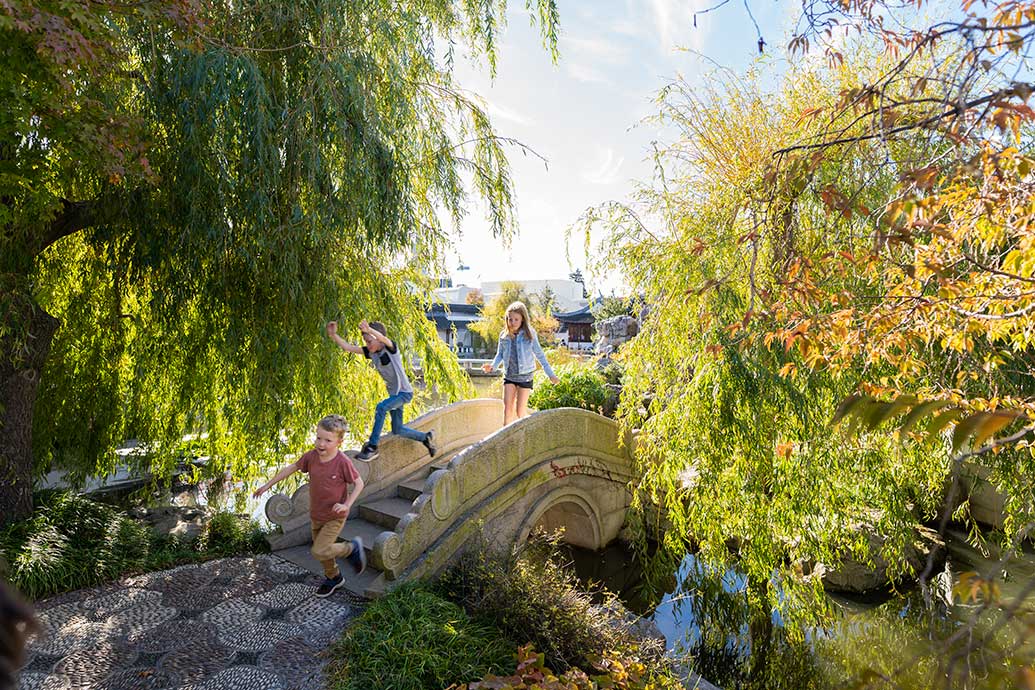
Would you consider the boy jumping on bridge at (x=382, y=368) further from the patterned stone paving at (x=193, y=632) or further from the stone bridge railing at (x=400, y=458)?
the patterned stone paving at (x=193, y=632)

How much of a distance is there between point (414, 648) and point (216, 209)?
3790 millimetres

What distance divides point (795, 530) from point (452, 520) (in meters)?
3.18

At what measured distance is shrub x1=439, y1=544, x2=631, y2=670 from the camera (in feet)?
14.6

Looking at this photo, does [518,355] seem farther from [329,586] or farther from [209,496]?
[209,496]

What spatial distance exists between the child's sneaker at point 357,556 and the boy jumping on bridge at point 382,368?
1237 millimetres

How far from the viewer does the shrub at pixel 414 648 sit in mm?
3832

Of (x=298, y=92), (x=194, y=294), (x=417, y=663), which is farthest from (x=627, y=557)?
(x=298, y=92)

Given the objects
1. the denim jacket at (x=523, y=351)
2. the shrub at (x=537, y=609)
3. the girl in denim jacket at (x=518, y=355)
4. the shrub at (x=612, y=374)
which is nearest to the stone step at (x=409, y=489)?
the shrub at (x=537, y=609)

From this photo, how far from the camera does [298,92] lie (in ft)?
17.1

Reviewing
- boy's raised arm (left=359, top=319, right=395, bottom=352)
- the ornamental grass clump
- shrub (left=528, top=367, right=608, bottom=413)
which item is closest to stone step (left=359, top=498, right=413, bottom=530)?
boy's raised arm (left=359, top=319, right=395, bottom=352)

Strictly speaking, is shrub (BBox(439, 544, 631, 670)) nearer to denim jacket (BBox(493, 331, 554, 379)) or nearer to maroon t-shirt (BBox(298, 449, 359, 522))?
maroon t-shirt (BBox(298, 449, 359, 522))

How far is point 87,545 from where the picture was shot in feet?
17.9

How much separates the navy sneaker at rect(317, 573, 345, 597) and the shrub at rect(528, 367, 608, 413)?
533cm

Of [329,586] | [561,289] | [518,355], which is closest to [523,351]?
[518,355]
